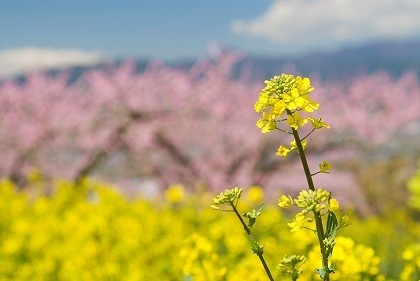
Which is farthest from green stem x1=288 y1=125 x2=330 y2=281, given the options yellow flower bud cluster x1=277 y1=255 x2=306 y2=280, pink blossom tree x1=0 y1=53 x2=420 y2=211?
pink blossom tree x1=0 y1=53 x2=420 y2=211

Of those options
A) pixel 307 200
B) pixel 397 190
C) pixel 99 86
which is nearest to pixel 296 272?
pixel 307 200

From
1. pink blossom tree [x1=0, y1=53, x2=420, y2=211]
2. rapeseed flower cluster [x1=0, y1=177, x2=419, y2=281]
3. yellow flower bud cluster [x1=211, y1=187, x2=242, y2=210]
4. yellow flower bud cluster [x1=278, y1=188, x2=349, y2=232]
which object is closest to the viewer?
yellow flower bud cluster [x1=278, y1=188, x2=349, y2=232]

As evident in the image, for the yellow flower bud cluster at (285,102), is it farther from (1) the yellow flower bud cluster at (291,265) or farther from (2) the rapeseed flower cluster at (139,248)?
(2) the rapeseed flower cluster at (139,248)

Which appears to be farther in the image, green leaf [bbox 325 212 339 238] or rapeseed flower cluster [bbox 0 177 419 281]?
rapeseed flower cluster [bbox 0 177 419 281]

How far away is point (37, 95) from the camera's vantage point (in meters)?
11.9

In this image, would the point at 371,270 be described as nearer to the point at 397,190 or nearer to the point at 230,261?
the point at 230,261

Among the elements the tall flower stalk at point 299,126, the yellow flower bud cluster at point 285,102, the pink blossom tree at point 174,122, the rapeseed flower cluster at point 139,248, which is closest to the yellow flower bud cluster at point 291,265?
the tall flower stalk at point 299,126

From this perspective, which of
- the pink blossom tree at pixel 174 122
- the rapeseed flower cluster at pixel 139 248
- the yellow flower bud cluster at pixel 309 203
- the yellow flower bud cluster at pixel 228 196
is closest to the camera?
the yellow flower bud cluster at pixel 309 203

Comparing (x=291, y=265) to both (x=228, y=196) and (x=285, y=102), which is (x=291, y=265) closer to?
(x=228, y=196)

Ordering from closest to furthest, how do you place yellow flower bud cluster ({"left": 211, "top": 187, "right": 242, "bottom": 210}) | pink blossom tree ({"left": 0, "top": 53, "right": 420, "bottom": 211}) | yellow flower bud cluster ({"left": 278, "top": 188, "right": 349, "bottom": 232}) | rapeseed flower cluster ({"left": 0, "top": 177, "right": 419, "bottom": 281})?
yellow flower bud cluster ({"left": 278, "top": 188, "right": 349, "bottom": 232}), yellow flower bud cluster ({"left": 211, "top": 187, "right": 242, "bottom": 210}), rapeseed flower cluster ({"left": 0, "top": 177, "right": 419, "bottom": 281}), pink blossom tree ({"left": 0, "top": 53, "right": 420, "bottom": 211})

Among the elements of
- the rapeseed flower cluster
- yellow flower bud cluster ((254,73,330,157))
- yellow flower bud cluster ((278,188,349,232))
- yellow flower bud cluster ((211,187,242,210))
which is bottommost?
yellow flower bud cluster ((278,188,349,232))

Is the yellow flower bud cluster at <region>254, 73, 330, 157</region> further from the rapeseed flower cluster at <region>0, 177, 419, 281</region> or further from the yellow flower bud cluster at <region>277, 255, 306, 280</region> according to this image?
the rapeseed flower cluster at <region>0, 177, 419, 281</region>

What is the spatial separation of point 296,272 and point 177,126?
10261 mm

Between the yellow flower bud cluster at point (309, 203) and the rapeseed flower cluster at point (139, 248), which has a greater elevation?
the rapeseed flower cluster at point (139, 248)
